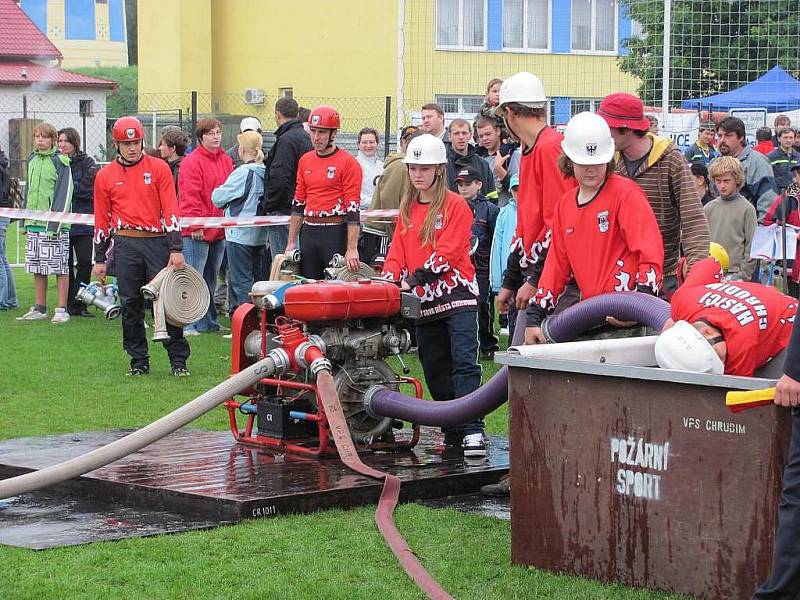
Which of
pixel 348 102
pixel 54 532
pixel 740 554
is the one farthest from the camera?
pixel 348 102

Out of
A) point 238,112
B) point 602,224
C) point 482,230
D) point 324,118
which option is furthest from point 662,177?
point 238,112

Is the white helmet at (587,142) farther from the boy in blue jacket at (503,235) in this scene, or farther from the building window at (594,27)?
the building window at (594,27)

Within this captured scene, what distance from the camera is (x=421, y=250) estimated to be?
832 centimetres

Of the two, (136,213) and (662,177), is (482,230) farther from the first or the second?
(662,177)

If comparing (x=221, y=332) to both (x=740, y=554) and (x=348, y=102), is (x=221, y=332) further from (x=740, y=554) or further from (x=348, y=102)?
(x=348, y=102)

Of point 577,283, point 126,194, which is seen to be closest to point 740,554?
point 577,283

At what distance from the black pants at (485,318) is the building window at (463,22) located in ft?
66.3

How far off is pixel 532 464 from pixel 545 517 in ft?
0.74

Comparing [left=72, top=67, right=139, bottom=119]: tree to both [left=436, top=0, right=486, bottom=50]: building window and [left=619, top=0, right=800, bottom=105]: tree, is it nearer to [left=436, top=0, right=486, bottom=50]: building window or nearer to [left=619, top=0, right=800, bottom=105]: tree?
[left=436, top=0, right=486, bottom=50]: building window

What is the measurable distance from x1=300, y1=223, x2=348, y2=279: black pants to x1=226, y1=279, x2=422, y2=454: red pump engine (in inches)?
145

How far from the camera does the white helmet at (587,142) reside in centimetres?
647

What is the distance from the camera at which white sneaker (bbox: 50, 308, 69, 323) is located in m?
16.0

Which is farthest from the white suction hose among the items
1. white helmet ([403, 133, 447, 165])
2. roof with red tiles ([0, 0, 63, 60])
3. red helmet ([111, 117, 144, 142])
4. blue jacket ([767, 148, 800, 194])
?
roof with red tiles ([0, 0, 63, 60])

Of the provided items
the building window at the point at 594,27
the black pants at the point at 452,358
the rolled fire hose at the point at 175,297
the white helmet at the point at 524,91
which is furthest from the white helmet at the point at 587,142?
the building window at the point at 594,27
